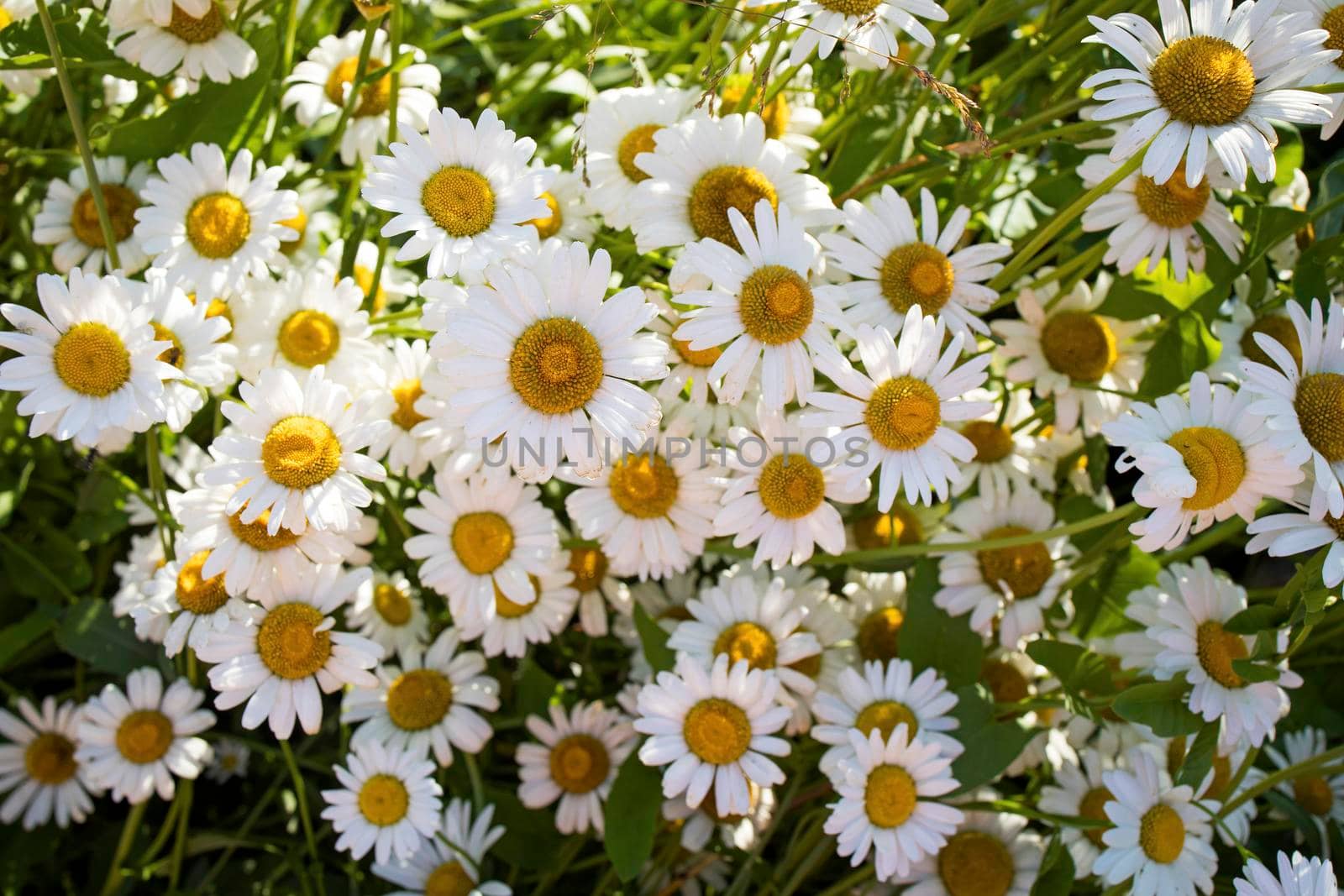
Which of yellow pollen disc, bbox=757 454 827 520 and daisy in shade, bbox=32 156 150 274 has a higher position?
daisy in shade, bbox=32 156 150 274

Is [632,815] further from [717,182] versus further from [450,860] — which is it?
[717,182]

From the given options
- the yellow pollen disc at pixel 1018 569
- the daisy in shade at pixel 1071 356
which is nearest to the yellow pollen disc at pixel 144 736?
the yellow pollen disc at pixel 1018 569

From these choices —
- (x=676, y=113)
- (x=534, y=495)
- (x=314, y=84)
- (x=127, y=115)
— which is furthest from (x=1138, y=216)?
(x=127, y=115)

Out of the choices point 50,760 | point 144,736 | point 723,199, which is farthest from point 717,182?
point 50,760

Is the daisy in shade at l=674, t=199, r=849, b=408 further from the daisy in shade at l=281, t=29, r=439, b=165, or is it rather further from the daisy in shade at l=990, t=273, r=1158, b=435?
the daisy in shade at l=281, t=29, r=439, b=165

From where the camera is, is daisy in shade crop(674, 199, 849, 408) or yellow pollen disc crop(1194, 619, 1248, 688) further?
yellow pollen disc crop(1194, 619, 1248, 688)

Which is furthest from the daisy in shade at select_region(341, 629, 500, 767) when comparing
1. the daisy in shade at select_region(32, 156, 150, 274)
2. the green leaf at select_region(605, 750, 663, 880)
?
the daisy in shade at select_region(32, 156, 150, 274)

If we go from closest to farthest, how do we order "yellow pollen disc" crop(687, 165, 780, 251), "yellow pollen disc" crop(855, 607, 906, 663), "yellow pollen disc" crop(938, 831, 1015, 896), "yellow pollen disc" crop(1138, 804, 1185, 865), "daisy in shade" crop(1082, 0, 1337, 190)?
"daisy in shade" crop(1082, 0, 1337, 190) → "yellow pollen disc" crop(687, 165, 780, 251) → "yellow pollen disc" crop(1138, 804, 1185, 865) → "yellow pollen disc" crop(938, 831, 1015, 896) → "yellow pollen disc" crop(855, 607, 906, 663)
